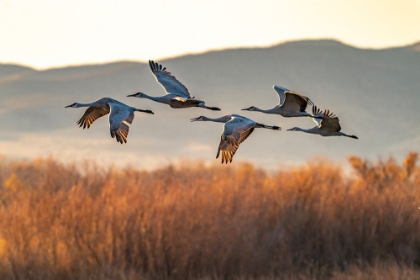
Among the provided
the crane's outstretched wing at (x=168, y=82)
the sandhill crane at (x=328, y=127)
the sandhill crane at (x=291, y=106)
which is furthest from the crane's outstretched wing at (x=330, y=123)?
the crane's outstretched wing at (x=168, y=82)

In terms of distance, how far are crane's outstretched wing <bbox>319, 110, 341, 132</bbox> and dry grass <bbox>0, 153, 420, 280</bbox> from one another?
5.66m

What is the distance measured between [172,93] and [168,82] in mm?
423

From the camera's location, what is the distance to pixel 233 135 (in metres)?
3.68

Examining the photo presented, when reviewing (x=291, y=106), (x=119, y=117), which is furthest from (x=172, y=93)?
(x=119, y=117)

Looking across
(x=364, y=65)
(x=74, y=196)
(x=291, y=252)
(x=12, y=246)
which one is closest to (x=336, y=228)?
(x=291, y=252)

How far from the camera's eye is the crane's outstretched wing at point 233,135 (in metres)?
3.66

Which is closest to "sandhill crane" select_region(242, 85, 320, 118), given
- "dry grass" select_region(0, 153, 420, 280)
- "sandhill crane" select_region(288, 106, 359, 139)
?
"sandhill crane" select_region(288, 106, 359, 139)

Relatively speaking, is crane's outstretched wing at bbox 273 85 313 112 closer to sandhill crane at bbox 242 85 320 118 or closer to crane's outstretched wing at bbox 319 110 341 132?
sandhill crane at bbox 242 85 320 118

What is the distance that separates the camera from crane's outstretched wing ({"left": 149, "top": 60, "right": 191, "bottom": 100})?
4.58 meters

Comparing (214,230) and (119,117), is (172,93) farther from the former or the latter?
(214,230)

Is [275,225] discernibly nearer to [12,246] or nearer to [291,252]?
[291,252]

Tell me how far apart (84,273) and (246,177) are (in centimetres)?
530

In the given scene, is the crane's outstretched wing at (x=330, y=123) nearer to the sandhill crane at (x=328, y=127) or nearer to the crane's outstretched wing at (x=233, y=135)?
the sandhill crane at (x=328, y=127)

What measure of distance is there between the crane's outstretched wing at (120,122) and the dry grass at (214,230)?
6.16m
